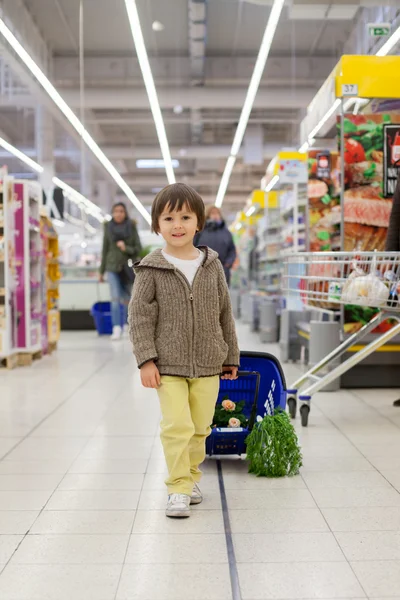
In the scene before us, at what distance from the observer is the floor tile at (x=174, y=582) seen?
6.47ft

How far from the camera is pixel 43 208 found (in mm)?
8039

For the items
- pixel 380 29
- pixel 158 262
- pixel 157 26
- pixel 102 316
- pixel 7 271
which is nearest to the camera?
pixel 158 262

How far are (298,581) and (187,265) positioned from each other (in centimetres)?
117

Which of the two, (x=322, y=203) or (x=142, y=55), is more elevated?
(x=142, y=55)

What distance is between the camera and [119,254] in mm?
9438

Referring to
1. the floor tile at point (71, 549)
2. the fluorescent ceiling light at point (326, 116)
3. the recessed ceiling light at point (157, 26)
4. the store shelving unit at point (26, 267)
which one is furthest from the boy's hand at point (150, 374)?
the recessed ceiling light at point (157, 26)

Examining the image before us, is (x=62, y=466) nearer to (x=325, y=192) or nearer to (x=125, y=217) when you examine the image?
(x=325, y=192)

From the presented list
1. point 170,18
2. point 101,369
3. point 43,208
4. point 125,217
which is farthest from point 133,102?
point 101,369

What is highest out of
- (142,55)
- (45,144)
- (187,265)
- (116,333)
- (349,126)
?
(45,144)

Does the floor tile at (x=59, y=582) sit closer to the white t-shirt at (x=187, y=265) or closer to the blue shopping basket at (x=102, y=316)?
the white t-shirt at (x=187, y=265)

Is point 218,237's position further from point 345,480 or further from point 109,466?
point 345,480

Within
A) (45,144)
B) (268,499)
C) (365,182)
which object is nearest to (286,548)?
(268,499)

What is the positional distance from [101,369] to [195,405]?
165 inches

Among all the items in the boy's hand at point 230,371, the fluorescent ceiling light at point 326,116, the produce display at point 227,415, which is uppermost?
the fluorescent ceiling light at point 326,116
